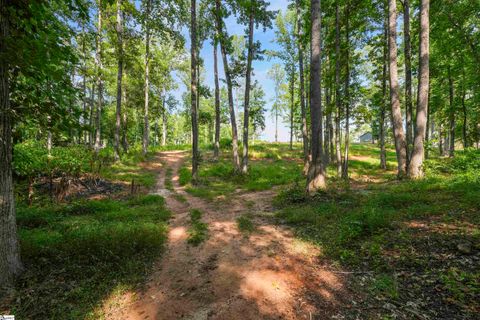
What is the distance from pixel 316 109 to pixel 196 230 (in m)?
6.77

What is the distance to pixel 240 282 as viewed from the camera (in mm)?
4184

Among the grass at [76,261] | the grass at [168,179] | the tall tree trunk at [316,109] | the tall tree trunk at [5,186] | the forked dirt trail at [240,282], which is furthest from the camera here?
the grass at [168,179]

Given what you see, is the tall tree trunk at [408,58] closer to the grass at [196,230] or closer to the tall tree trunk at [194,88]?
the grass at [196,230]

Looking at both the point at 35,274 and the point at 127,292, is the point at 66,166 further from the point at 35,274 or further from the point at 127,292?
the point at 127,292

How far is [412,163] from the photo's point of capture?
10406 mm

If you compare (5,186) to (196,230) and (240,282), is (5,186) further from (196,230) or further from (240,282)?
(240,282)

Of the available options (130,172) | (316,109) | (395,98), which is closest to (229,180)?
(130,172)

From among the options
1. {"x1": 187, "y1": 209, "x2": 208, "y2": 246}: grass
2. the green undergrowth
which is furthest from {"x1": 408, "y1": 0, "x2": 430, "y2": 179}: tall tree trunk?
{"x1": 187, "y1": 209, "x2": 208, "y2": 246}: grass

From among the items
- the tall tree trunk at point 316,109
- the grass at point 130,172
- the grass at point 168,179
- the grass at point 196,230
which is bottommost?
the grass at point 196,230

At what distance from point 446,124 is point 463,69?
12.6m

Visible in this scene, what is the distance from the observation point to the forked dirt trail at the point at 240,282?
3.49m

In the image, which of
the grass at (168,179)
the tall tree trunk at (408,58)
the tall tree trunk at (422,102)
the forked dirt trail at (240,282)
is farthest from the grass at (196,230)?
the tall tree trunk at (408,58)

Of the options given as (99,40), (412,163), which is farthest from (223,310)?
(99,40)

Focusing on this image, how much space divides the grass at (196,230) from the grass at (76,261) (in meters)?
0.76
